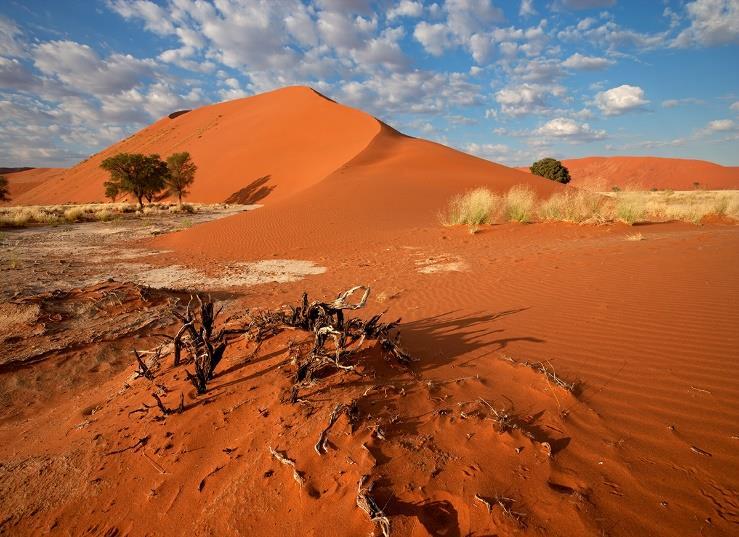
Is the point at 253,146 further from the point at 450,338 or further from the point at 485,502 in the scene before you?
the point at 485,502

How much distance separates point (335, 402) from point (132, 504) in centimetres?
121

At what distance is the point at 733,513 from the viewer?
1.81 m

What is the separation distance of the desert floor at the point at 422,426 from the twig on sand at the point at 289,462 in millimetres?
25

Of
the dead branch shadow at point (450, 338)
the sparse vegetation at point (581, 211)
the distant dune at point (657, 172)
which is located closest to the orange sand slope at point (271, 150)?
the sparse vegetation at point (581, 211)

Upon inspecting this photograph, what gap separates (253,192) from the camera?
34.6 m

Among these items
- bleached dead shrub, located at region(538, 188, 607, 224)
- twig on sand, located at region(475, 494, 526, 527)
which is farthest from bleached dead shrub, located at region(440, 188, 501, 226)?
twig on sand, located at region(475, 494, 526, 527)

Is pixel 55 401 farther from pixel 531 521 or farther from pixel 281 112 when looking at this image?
pixel 281 112

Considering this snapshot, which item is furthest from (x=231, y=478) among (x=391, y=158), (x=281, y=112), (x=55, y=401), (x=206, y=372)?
(x=281, y=112)

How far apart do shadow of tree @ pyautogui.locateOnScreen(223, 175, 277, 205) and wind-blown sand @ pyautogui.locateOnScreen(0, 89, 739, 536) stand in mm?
28821

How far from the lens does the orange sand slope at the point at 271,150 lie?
29.8 m

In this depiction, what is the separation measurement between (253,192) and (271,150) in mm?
8206

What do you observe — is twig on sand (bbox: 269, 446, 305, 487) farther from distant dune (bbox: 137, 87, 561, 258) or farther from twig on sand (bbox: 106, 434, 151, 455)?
distant dune (bbox: 137, 87, 561, 258)

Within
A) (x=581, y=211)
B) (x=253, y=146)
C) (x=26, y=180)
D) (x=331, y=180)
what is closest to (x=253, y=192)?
(x=253, y=146)

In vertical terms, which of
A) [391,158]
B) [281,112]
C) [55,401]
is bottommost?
[55,401]
